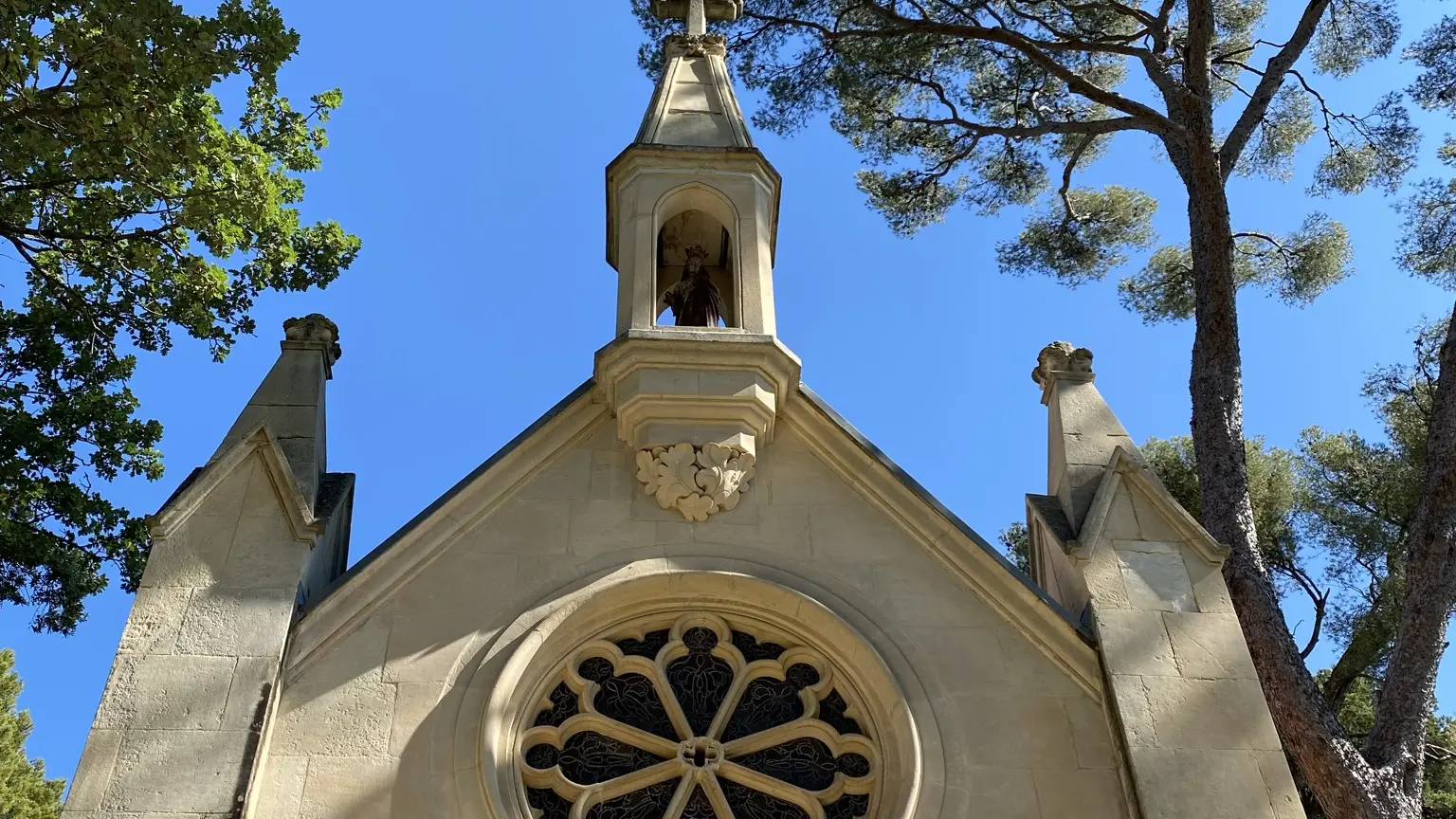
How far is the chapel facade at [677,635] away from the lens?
689 centimetres

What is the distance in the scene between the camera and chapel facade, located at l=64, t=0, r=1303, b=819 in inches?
271

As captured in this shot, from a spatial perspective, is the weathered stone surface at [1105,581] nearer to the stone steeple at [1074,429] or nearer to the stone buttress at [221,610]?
the stone steeple at [1074,429]

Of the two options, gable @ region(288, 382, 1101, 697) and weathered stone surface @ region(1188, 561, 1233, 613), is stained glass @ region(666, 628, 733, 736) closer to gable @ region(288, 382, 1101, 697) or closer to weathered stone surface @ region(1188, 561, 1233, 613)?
gable @ region(288, 382, 1101, 697)

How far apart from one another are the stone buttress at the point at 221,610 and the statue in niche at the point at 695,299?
130 inches

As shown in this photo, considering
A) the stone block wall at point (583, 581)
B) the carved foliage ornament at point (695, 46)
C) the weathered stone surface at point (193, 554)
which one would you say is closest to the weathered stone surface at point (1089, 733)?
the stone block wall at point (583, 581)

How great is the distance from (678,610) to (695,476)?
928 millimetres

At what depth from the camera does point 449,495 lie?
8.20m

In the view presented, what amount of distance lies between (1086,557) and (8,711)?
1846 cm

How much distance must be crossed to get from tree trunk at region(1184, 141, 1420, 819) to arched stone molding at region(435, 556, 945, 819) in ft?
12.7

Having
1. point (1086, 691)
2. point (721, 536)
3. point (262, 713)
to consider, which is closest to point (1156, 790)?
point (1086, 691)

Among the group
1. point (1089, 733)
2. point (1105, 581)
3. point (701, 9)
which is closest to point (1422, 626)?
point (1105, 581)

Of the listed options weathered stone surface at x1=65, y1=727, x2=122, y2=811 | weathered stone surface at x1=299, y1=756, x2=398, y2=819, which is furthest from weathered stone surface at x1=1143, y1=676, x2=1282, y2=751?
weathered stone surface at x1=65, y1=727, x2=122, y2=811

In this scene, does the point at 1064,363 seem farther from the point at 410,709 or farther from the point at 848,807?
the point at 410,709

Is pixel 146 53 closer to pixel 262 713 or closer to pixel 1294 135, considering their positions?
pixel 262 713
